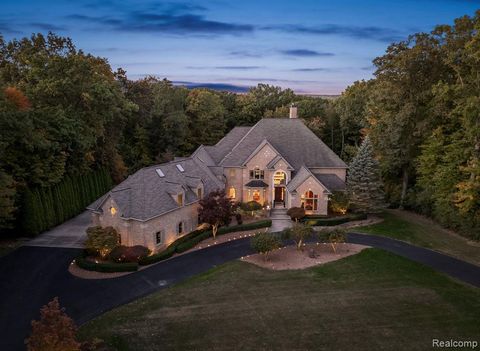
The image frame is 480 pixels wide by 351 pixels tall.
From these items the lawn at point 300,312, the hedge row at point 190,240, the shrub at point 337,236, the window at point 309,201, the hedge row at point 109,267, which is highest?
the window at point 309,201

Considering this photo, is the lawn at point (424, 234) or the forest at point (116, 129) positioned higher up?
the forest at point (116, 129)

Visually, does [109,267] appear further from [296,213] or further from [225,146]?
[225,146]

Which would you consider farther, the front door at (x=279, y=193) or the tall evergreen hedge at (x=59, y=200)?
the front door at (x=279, y=193)

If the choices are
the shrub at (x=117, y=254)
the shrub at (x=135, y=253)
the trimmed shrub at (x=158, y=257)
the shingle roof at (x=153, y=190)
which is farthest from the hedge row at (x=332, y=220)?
the shrub at (x=117, y=254)

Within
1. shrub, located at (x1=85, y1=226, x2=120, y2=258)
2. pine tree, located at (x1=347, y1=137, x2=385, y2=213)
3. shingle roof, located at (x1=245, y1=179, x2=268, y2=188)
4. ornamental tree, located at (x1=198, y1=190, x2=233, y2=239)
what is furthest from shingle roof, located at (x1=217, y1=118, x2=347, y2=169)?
shrub, located at (x1=85, y1=226, x2=120, y2=258)

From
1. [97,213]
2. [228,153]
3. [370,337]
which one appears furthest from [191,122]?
[370,337]

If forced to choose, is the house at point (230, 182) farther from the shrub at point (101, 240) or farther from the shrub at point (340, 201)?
the shrub at point (101, 240)
